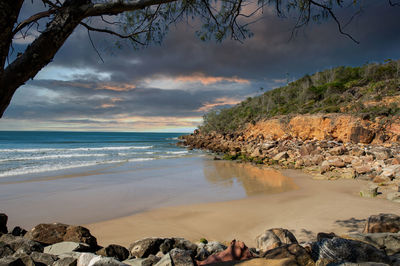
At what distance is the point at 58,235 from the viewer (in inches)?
175

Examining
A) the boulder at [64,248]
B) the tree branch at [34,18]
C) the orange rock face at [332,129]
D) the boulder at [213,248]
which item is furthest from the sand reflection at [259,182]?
the tree branch at [34,18]

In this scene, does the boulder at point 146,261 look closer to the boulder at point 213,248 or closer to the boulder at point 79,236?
the boulder at point 213,248

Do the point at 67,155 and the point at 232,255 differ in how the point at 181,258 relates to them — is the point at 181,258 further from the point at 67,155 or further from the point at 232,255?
the point at 67,155

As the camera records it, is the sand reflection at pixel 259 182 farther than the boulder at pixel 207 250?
Yes

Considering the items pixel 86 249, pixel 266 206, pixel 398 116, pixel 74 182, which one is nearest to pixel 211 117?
pixel 398 116

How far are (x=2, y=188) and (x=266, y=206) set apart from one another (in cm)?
1172

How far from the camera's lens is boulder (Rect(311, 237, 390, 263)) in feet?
9.48

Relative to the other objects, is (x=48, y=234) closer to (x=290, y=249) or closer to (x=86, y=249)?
(x=86, y=249)

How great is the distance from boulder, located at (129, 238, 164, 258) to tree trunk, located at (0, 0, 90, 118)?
10.3 feet

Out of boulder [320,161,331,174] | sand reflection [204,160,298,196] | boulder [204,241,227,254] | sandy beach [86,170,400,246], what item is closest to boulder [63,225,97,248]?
sandy beach [86,170,400,246]

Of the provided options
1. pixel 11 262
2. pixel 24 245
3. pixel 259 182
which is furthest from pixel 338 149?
pixel 11 262

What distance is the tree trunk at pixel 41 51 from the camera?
192cm

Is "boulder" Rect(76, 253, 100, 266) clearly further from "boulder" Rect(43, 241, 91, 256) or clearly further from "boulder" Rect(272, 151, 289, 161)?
"boulder" Rect(272, 151, 289, 161)

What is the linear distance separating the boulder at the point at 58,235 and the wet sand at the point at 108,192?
1.97m
